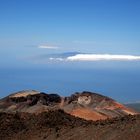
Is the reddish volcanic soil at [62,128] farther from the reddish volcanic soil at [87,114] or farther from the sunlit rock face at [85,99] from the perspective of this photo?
the sunlit rock face at [85,99]

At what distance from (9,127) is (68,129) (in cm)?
474

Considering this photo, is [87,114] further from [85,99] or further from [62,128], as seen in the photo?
[62,128]

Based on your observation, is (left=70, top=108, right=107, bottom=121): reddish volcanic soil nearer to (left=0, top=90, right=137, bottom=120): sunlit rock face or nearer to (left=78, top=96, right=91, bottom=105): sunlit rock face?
(left=0, top=90, right=137, bottom=120): sunlit rock face

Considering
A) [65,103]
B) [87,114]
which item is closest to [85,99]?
[65,103]

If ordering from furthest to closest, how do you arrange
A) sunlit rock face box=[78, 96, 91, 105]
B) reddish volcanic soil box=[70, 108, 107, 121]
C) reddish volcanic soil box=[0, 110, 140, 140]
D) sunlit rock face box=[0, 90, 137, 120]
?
sunlit rock face box=[78, 96, 91, 105] → sunlit rock face box=[0, 90, 137, 120] → reddish volcanic soil box=[70, 108, 107, 121] → reddish volcanic soil box=[0, 110, 140, 140]

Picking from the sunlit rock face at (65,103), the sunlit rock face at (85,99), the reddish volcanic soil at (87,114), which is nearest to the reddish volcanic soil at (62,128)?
the reddish volcanic soil at (87,114)

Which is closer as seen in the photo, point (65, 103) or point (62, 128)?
point (62, 128)

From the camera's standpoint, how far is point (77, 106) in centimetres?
4722

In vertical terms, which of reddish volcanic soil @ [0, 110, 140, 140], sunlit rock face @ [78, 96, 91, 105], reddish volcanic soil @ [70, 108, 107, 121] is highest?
reddish volcanic soil @ [0, 110, 140, 140]

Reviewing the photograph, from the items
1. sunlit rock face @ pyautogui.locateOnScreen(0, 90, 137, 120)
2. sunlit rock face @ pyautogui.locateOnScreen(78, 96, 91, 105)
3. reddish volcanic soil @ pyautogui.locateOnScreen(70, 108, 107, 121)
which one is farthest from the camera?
sunlit rock face @ pyautogui.locateOnScreen(78, 96, 91, 105)

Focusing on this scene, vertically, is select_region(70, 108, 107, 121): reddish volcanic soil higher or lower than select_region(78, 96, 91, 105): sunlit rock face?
higher

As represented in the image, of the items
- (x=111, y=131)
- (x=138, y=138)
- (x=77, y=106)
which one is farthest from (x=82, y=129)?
(x=77, y=106)

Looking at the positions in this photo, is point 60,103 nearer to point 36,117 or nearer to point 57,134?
point 36,117

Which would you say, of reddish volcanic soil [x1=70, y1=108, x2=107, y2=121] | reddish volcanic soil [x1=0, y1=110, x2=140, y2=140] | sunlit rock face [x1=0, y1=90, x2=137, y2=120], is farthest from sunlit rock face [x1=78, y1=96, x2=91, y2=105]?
reddish volcanic soil [x1=0, y1=110, x2=140, y2=140]
